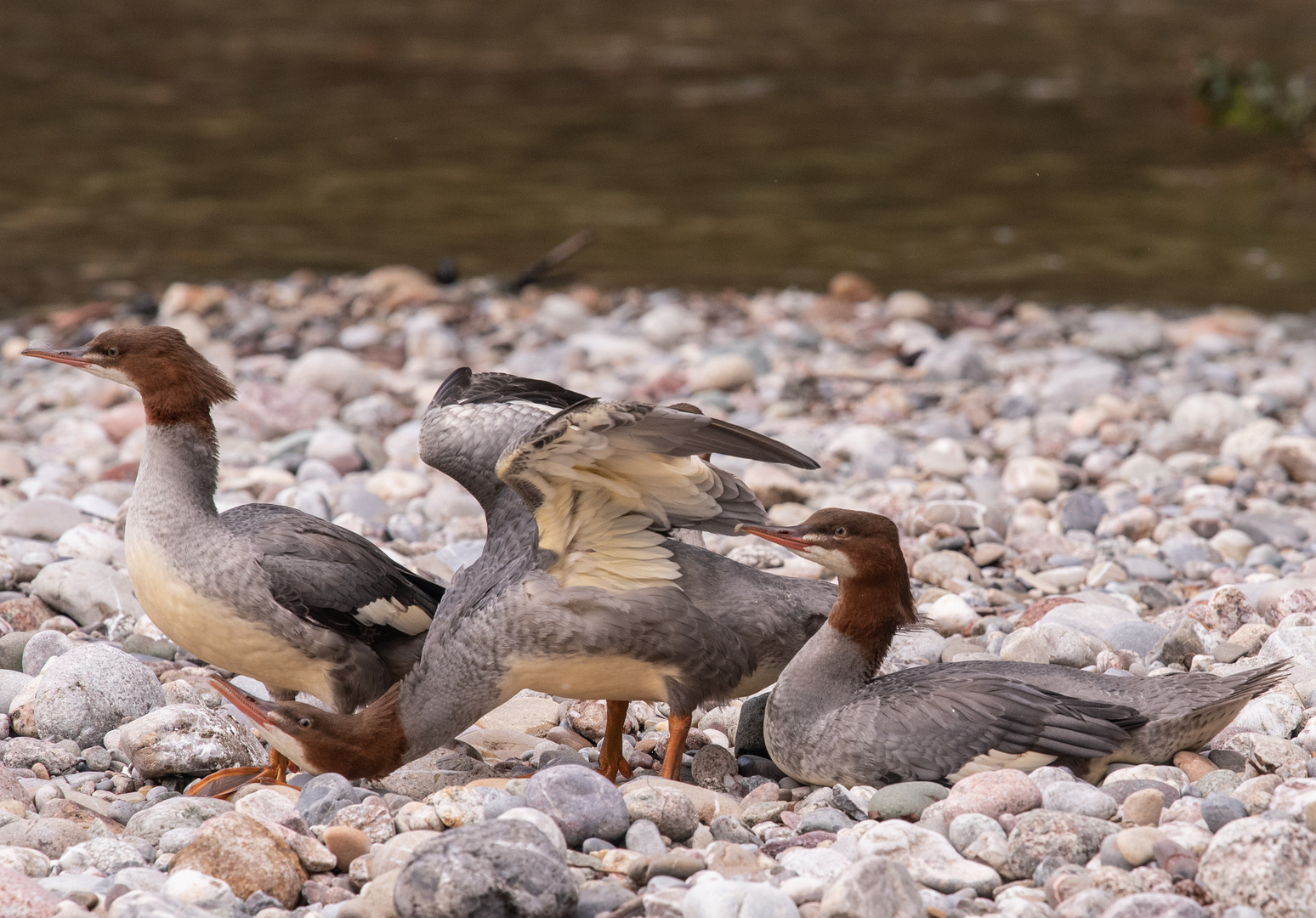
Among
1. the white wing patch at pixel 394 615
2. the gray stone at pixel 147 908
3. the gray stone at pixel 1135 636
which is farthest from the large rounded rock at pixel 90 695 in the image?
the gray stone at pixel 1135 636

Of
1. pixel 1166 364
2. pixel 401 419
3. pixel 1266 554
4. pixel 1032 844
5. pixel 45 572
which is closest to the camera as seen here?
pixel 1032 844

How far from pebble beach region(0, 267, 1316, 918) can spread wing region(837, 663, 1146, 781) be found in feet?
0.32

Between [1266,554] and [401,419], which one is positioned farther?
[401,419]

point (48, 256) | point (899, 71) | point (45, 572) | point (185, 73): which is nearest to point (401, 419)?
point (45, 572)

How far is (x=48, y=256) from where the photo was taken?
42.3ft

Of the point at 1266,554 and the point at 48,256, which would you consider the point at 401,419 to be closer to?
the point at 1266,554

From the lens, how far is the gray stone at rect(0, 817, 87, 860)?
3475 mm

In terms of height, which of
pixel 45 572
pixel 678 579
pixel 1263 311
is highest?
pixel 678 579

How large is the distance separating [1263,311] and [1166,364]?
2691 millimetres

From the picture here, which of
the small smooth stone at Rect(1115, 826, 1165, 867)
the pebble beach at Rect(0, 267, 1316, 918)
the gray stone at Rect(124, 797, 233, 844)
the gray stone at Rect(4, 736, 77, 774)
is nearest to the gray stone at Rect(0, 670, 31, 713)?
the pebble beach at Rect(0, 267, 1316, 918)

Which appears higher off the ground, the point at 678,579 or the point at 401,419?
the point at 678,579

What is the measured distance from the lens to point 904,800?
3727mm

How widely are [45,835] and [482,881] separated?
47.0 inches

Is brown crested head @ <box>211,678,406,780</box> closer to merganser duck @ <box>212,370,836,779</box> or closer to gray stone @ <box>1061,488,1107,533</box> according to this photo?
merganser duck @ <box>212,370,836,779</box>
